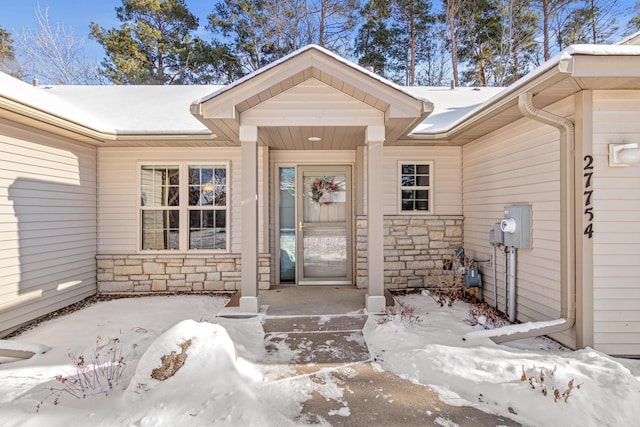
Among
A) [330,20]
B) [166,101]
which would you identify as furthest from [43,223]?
[330,20]

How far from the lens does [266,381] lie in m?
2.66

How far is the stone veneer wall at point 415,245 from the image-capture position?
18.4 feet

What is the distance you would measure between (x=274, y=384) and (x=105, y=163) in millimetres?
4965

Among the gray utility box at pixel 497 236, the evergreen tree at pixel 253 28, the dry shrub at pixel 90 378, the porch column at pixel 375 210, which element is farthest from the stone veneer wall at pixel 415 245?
the evergreen tree at pixel 253 28

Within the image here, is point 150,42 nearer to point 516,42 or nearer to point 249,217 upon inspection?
point 249,217

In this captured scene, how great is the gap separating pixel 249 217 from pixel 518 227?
3.33 meters

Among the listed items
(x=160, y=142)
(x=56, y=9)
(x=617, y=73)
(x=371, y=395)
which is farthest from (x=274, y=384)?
(x=56, y=9)

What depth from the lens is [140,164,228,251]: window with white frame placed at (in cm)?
561

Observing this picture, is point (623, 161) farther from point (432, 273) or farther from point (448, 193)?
point (432, 273)

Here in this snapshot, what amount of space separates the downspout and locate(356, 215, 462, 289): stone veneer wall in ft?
7.87

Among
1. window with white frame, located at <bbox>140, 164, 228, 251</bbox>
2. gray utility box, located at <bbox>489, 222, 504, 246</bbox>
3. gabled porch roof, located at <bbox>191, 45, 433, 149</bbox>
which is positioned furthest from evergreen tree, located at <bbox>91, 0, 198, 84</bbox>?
gray utility box, located at <bbox>489, 222, 504, 246</bbox>

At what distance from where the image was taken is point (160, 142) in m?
5.23

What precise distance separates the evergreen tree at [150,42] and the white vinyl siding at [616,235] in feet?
40.3

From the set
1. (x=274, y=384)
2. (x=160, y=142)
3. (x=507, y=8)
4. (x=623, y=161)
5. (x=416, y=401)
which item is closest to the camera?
(x=416, y=401)
